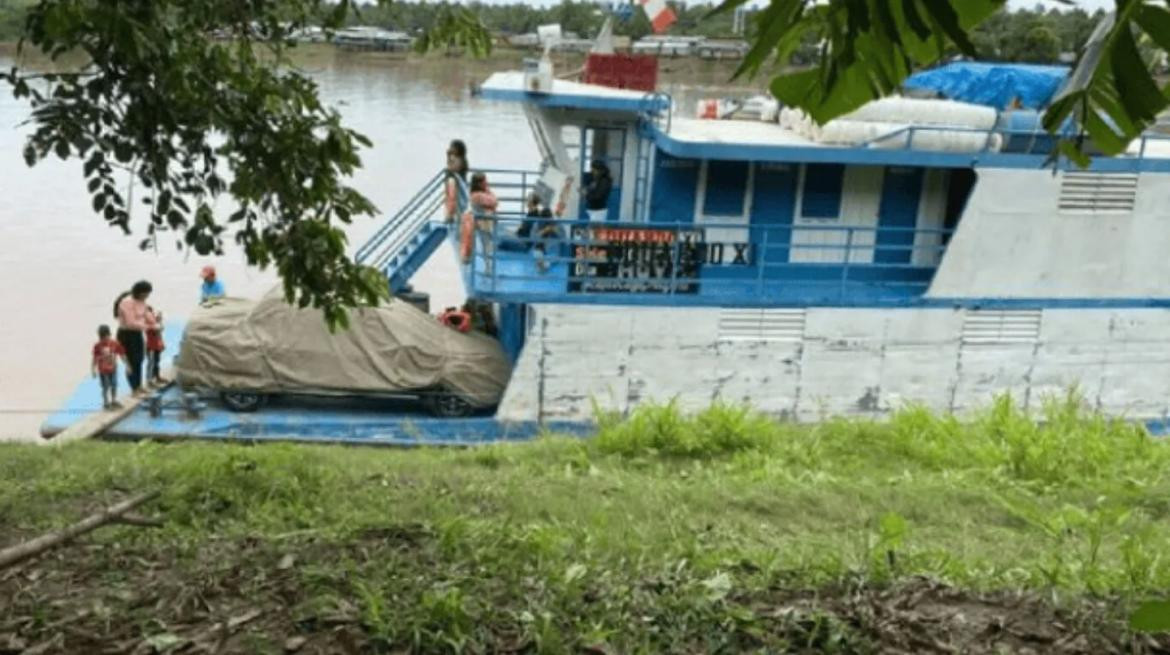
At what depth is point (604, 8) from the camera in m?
10.6

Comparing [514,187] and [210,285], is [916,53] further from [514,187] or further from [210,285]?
[514,187]

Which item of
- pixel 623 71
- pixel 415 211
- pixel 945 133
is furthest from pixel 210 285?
pixel 945 133

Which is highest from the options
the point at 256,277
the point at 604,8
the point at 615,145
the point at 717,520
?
the point at 604,8

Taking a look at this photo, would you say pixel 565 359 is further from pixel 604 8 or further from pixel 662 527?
pixel 662 527

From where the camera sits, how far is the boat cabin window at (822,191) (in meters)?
10.1

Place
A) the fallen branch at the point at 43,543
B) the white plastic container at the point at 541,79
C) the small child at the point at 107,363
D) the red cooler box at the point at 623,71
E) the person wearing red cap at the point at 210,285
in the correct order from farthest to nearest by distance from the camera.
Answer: the red cooler box at the point at 623,71, the person wearing red cap at the point at 210,285, the white plastic container at the point at 541,79, the small child at the point at 107,363, the fallen branch at the point at 43,543

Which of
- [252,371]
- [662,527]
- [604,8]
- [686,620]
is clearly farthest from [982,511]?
[604,8]

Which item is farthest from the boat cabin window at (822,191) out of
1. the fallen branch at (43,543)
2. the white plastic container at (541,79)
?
the fallen branch at (43,543)

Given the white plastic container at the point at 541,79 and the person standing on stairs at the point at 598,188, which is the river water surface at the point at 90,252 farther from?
the person standing on stairs at the point at 598,188

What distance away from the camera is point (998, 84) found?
10688mm

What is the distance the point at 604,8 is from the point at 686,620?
8588 millimetres

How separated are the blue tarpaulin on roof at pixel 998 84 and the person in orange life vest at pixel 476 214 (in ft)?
14.1

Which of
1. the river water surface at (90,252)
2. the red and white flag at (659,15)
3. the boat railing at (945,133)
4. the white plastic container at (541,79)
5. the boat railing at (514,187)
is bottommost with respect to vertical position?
the river water surface at (90,252)

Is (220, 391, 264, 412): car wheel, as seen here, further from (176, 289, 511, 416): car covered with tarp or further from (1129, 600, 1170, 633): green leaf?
(1129, 600, 1170, 633): green leaf
